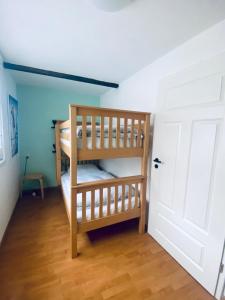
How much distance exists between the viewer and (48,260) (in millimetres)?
1563

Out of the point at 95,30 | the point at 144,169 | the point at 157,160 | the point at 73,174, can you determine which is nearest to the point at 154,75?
the point at 95,30

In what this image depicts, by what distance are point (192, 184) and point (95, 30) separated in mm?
1717

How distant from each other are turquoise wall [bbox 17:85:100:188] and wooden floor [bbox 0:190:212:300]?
4.59ft

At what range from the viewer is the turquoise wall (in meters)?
3.08

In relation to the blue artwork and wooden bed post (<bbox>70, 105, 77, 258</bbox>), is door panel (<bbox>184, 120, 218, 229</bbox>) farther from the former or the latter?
the blue artwork

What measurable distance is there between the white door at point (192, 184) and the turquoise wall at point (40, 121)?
2369 mm

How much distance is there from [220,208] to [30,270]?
5.95 feet

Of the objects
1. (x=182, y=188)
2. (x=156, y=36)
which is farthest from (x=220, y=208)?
(x=156, y=36)

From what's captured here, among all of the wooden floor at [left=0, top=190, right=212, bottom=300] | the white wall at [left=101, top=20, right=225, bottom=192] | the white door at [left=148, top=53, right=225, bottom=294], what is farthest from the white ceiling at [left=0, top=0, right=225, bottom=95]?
the wooden floor at [left=0, top=190, right=212, bottom=300]

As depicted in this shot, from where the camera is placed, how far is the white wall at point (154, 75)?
132cm

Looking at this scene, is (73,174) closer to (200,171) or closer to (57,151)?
(200,171)

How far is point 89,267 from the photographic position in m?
1.51

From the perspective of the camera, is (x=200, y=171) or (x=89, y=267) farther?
(x=89, y=267)

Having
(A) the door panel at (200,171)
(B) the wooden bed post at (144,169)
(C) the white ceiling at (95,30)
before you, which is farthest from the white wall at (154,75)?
(A) the door panel at (200,171)
